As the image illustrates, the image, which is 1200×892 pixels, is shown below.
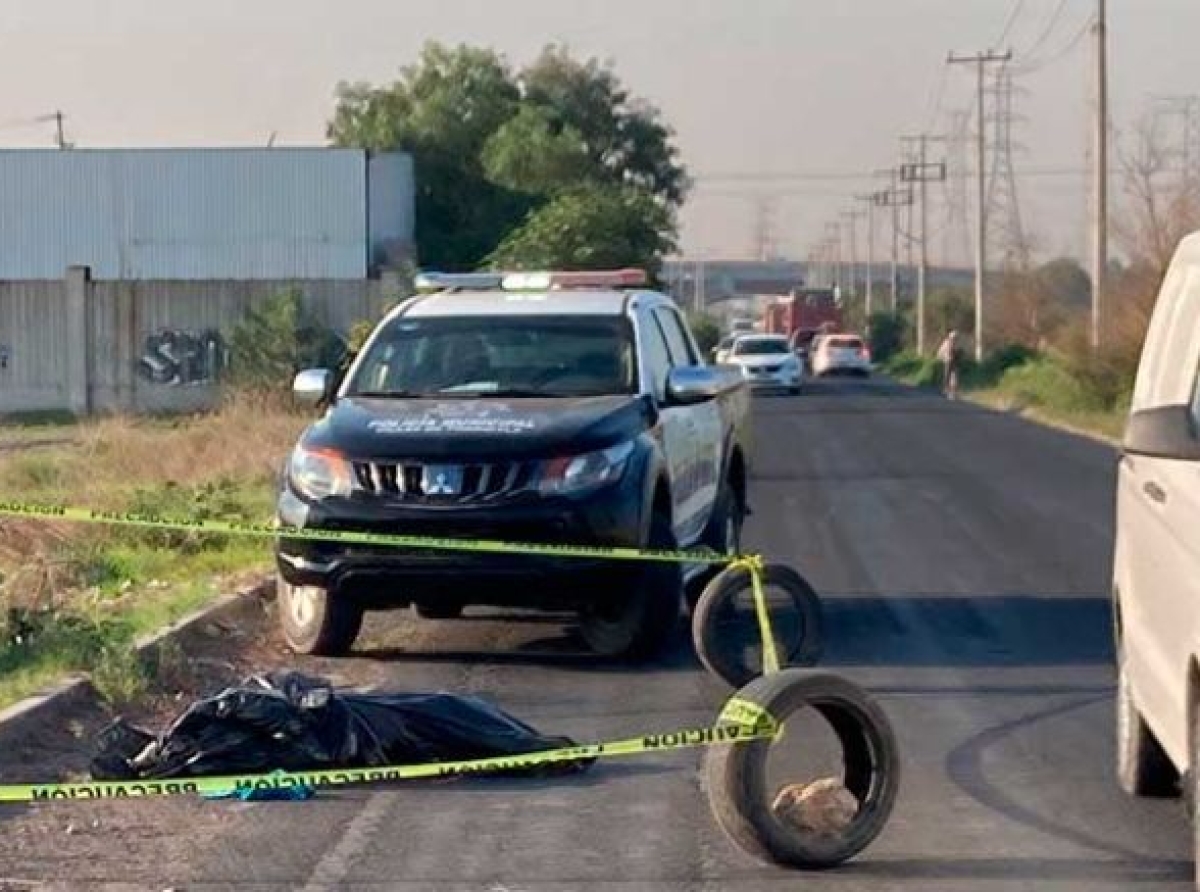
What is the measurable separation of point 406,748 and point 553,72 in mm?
71760

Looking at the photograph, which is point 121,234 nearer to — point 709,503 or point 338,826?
point 709,503

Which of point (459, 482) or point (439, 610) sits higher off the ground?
point (459, 482)

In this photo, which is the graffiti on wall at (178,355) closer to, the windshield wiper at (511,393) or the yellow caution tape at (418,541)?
the windshield wiper at (511,393)

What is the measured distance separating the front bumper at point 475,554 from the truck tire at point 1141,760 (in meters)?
3.55

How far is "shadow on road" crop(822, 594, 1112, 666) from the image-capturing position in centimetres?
1271

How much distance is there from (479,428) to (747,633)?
1.92 metres

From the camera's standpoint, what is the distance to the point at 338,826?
28.5ft

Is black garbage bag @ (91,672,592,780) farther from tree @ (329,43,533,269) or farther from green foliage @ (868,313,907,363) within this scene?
green foliage @ (868,313,907,363)

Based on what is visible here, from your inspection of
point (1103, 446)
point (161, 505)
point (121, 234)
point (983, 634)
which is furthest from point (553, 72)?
point (983, 634)

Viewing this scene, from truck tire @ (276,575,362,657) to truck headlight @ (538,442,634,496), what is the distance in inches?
47.2

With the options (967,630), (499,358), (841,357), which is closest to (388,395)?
(499,358)

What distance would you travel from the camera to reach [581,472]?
12.2 m

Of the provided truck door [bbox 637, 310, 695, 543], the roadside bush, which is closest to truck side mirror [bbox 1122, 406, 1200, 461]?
truck door [bbox 637, 310, 695, 543]

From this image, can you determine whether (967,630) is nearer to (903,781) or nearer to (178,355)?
(903,781)
